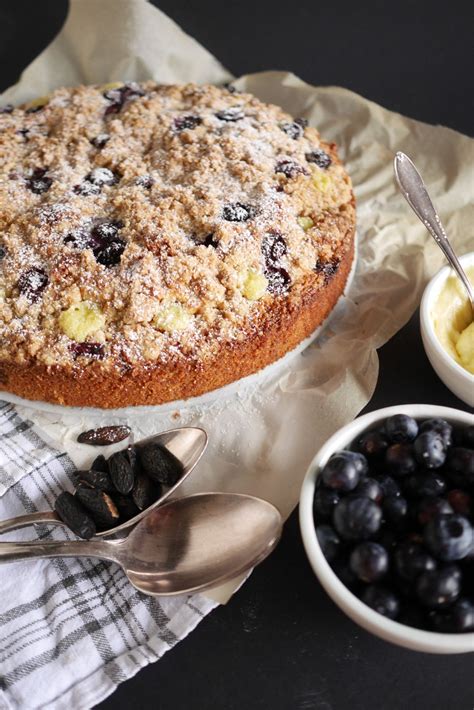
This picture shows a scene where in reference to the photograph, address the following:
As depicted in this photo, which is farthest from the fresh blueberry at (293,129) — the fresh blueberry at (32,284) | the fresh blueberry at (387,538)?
the fresh blueberry at (387,538)

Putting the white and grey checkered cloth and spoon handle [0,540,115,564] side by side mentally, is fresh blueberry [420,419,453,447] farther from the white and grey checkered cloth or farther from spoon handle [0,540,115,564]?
spoon handle [0,540,115,564]

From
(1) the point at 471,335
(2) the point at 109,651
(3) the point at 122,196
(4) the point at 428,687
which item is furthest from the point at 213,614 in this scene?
(3) the point at 122,196

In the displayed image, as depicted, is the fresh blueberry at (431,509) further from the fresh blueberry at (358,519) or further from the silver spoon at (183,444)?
the silver spoon at (183,444)

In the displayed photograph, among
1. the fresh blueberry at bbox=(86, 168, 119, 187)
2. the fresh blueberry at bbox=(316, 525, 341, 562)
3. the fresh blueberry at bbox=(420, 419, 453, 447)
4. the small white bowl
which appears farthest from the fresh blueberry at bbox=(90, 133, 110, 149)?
the fresh blueberry at bbox=(316, 525, 341, 562)

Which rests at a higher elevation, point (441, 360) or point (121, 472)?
point (441, 360)

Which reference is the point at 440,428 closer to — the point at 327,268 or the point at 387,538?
the point at 387,538

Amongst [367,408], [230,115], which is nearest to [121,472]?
[367,408]
